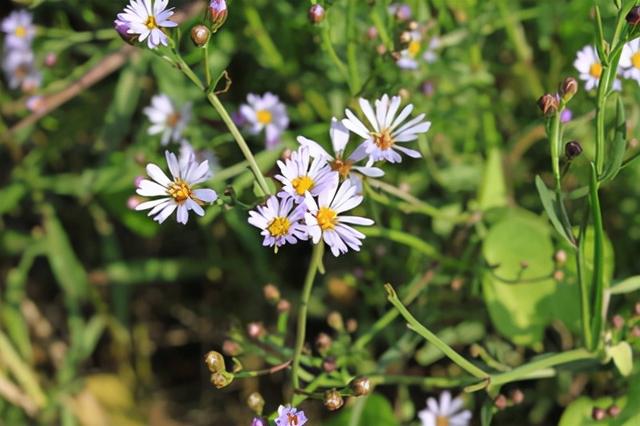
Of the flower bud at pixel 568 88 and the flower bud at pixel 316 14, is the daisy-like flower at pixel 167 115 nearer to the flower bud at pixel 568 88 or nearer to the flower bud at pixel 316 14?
the flower bud at pixel 316 14

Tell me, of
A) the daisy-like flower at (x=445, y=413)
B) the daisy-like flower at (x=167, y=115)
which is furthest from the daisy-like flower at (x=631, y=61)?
the daisy-like flower at (x=167, y=115)

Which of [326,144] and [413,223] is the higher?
[326,144]

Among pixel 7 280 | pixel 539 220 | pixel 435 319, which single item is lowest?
pixel 435 319

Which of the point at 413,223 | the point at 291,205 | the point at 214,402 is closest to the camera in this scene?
the point at 291,205

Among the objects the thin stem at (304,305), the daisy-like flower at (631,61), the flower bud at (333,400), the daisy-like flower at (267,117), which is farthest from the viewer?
the daisy-like flower at (267,117)

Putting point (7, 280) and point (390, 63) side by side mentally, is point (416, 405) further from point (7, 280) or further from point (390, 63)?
point (7, 280)

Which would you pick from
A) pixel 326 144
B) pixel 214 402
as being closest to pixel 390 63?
pixel 326 144

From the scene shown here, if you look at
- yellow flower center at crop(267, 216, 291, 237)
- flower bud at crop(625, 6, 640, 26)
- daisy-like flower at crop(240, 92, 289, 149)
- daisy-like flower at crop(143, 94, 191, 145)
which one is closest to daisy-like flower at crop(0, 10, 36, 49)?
daisy-like flower at crop(143, 94, 191, 145)
